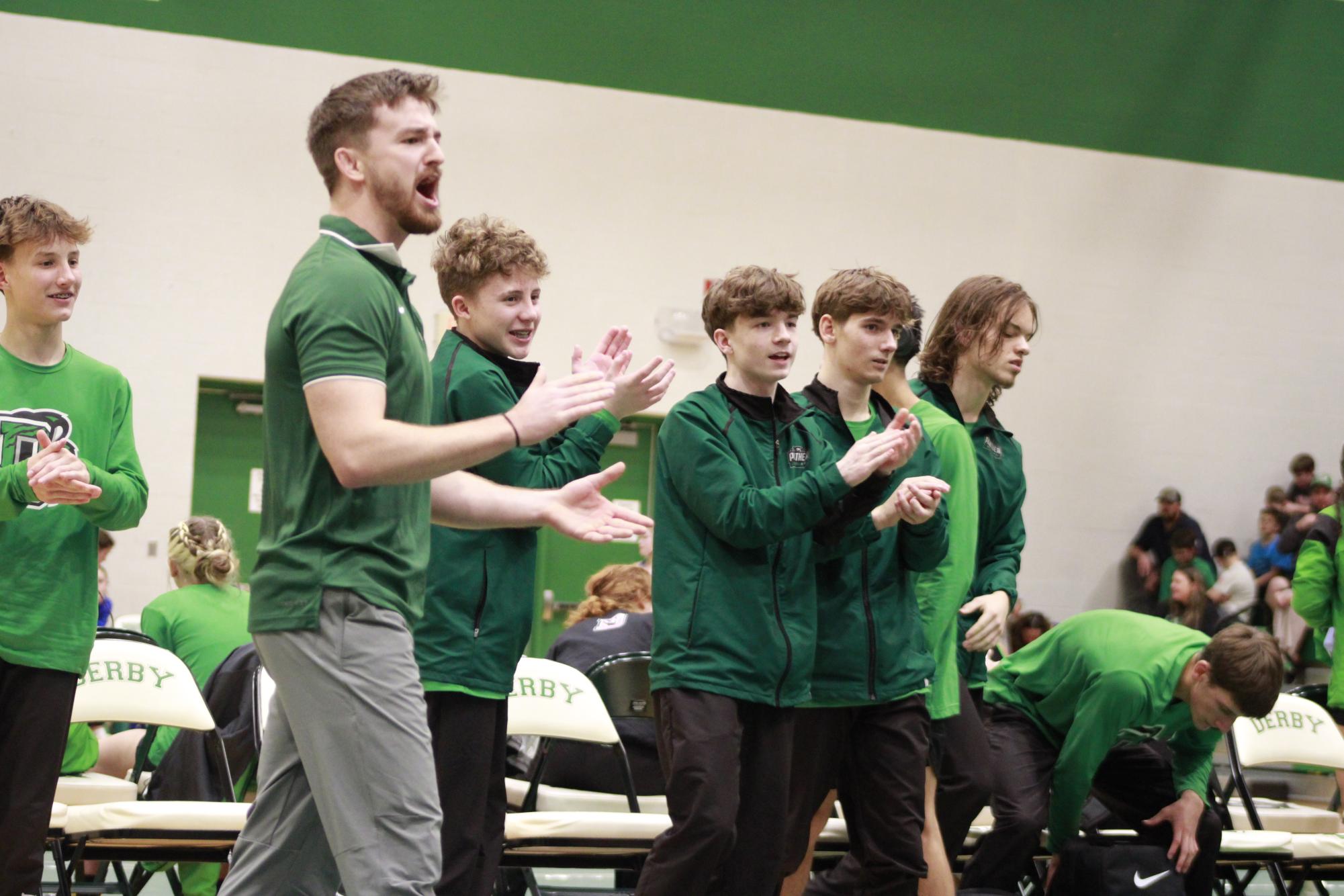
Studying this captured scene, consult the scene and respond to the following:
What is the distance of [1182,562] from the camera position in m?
11.0

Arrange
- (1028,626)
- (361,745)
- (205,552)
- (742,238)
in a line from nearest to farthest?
(361,745) → (205,552) → (1028,626) → (742,238)

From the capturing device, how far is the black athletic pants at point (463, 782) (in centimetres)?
294

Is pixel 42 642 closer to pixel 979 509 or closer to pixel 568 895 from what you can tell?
pixel 568 895

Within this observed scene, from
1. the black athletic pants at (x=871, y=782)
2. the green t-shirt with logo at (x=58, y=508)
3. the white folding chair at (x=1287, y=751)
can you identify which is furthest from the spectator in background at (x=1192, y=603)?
the green t-shirt with logo at (x=58, y=508)

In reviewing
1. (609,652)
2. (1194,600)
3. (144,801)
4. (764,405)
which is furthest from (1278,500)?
(144,801)

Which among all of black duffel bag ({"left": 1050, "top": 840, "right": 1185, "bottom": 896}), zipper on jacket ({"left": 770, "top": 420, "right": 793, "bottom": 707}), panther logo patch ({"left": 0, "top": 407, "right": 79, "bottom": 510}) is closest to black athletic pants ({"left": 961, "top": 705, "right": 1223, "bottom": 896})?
black duffel bag ({"left": 1050, "top": 840, "right": 1185, "bottom": 896})

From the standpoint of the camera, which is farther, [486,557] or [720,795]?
[720,795]

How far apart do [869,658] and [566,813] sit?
966 mm

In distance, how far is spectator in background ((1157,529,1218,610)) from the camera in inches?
432

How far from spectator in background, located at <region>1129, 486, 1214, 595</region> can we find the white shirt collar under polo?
9876 millimetres

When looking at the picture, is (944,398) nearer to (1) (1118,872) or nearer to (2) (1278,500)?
(1) (1118,872)

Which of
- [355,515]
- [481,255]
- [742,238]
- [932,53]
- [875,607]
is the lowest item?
[875,607]

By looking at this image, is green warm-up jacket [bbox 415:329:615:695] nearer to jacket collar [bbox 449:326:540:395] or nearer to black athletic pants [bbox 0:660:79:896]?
jacket collar [bbox 449:326:540:395]

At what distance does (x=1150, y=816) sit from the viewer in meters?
4.46
